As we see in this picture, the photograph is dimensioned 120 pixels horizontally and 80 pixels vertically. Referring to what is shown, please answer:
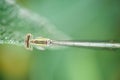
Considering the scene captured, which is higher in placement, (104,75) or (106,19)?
(106,19)

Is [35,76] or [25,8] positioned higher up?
[25,8]

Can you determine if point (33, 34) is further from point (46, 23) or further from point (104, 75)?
point (104, 75)

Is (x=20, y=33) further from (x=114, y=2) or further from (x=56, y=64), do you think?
(x=114, y=2)

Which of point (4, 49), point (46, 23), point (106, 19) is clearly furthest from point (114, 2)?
point (4, 49)

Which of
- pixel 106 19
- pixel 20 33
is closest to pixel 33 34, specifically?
pixel 20 33

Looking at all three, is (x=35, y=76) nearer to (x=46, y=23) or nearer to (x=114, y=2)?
(x=46, y=23)

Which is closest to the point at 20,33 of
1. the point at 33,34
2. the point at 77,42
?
the point at 33,34
